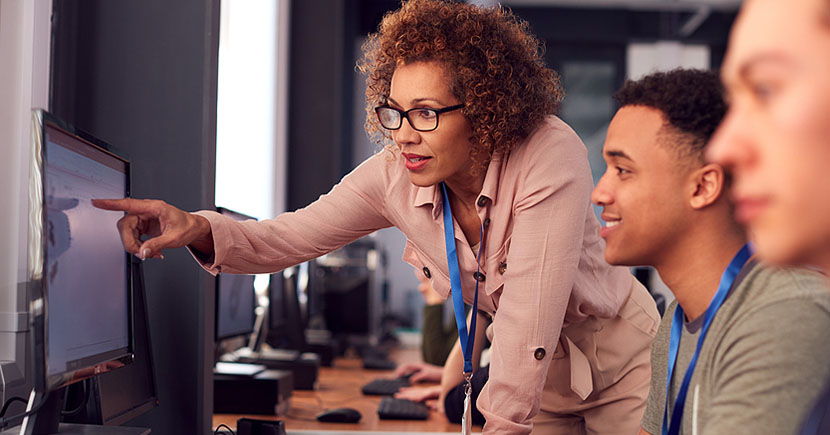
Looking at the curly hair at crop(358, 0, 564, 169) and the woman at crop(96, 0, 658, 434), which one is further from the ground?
the curly hair at crop(358, 0, 564, 169)

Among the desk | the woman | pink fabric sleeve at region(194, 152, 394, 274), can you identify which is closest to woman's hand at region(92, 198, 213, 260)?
the woman

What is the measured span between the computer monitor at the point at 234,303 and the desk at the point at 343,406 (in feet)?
1.02

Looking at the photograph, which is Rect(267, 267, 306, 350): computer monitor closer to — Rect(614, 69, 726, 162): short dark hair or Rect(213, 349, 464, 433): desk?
Rect(213, 349, 464, 433): desk

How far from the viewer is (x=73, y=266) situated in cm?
112

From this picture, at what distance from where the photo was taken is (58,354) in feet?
3.52

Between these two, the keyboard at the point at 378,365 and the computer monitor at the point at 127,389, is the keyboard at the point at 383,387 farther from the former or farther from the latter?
the computer monitor at the point at 127,389

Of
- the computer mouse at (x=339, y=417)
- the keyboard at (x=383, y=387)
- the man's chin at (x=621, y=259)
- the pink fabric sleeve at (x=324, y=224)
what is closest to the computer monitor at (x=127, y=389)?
the pink fabric sleeve at (x=324, y=224)

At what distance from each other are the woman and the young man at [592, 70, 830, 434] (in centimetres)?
26

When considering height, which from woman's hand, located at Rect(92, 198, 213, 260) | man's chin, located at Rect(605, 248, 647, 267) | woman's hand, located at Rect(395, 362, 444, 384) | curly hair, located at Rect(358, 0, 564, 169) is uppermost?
curly hair, located at Rect(358, 0, 564, 169)

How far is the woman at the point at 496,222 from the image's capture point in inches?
57.9

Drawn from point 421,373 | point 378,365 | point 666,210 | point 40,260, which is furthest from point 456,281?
point 378,365

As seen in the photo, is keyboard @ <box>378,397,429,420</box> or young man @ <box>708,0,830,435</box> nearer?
young man @ <box>708,0,830,435</box>

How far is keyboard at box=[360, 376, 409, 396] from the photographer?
2.92 m

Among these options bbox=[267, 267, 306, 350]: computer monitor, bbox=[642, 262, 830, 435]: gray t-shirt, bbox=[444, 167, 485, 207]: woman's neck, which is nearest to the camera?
bbox=[642, 262, 830, 435]: gray t-shirt
